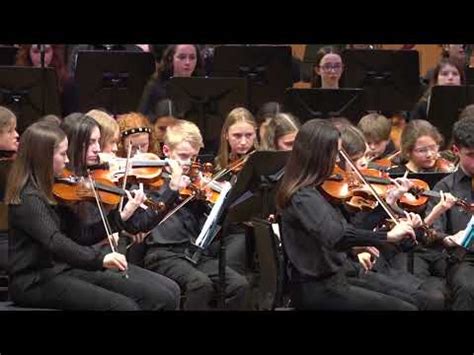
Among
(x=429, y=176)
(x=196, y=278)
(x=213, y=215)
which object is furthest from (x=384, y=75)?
(x=196, y=278)

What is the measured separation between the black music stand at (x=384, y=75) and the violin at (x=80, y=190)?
69.1 inches

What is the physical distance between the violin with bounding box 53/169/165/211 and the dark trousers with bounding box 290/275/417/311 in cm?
90

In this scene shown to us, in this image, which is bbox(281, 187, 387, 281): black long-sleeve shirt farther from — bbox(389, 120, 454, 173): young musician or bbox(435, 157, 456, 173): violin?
bbox(435, 157, 456, 173): violin

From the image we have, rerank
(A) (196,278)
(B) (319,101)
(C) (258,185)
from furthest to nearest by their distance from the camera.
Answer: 1. (B) (319,101)
2. (A) (196,278)
3. (C) (258,185)

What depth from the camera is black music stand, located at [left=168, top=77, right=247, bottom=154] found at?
5547 mm

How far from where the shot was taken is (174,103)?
571 cm

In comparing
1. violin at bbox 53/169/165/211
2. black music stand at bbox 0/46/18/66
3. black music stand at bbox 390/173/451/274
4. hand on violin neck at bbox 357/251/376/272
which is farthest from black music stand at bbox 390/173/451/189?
black music stand at bbox 0/46/18/66

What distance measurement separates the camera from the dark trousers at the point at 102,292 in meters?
4.54

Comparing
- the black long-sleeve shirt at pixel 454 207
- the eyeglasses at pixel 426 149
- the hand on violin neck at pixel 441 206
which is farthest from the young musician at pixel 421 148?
the hand on violin neck at pixel 441 206

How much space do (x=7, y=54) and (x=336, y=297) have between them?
2495 mm

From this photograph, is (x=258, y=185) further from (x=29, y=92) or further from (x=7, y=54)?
(x=7, y=54)

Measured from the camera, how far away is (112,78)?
5609mm

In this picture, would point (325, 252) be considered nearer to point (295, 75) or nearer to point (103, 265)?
point (103, 265)
